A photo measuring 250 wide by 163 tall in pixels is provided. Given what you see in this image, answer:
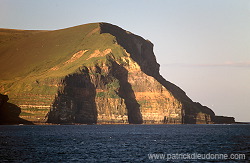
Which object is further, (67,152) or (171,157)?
(67,152)

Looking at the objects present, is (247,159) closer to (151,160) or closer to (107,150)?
(151,160)

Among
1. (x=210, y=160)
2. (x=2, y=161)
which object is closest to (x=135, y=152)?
(x=210, y=160)

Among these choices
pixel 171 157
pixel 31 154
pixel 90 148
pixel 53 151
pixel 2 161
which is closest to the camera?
pixel 2 161

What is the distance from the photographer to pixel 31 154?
9581 centimetres

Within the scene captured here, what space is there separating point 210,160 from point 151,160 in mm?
10982

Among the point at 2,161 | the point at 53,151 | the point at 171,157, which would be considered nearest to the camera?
the point at 2,161

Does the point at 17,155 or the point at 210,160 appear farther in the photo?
the point at 17,155

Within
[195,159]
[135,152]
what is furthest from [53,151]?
[195,159]

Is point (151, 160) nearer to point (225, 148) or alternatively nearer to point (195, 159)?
point (195, 159)

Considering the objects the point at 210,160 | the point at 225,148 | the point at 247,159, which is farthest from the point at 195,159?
the point at 225,148

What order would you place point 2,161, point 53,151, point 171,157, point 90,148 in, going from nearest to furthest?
point 2,161, point 171,157, point 53,151, point 90,148

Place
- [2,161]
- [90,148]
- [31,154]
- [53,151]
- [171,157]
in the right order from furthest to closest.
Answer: [90,148]
[53,151]
[31,154]
[171,157]
[2,161]

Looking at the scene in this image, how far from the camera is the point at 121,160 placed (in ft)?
285

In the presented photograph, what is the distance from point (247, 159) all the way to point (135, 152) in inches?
1023
